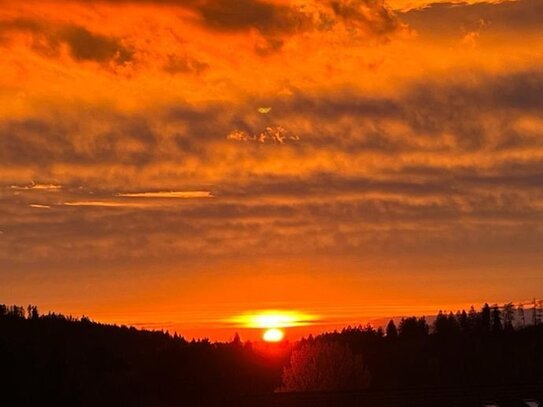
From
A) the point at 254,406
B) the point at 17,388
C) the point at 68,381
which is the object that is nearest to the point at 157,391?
the point at 68,381

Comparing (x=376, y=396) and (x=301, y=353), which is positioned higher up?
(x=301, y=353)

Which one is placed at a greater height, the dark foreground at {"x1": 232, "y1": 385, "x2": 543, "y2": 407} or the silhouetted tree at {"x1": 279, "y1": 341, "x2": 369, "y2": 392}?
the silhouetted tree at {"x1": 279, "y1": 341, "x2": 369, "y2": 392}

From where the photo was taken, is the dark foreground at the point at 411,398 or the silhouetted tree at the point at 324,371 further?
the silhouetted tree at the point at 324,371

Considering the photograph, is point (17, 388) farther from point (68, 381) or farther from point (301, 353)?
point (301, 353)

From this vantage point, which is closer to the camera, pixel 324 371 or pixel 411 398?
pixel 411 398

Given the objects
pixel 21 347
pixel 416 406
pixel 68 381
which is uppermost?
pixel 21 347

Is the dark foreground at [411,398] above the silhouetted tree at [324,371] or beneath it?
beneath

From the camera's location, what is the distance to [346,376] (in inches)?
6540

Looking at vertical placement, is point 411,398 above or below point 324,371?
below

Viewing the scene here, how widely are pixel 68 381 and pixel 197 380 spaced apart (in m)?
71.4

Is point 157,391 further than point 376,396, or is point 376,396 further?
point 157,391

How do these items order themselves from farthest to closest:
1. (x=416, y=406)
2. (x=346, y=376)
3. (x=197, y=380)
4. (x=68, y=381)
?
(x=197, y=380) → (x=346, y=376) → (x=68, y=381) → (x=416, y=406)

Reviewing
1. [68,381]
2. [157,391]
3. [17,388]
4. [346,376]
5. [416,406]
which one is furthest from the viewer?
[157,391]

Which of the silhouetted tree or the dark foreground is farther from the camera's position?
the silhouetted tree
